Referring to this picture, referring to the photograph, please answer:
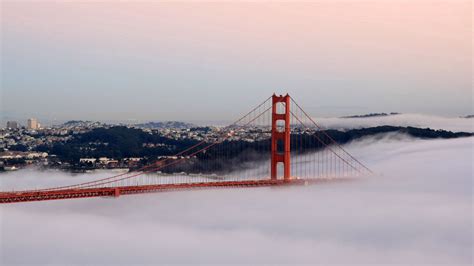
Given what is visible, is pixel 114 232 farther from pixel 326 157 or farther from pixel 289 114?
pixel 326 157

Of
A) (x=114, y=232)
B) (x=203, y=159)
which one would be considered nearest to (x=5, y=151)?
(x=203, y=159)

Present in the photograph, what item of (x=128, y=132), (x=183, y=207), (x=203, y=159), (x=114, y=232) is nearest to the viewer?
(x=114, y=232)

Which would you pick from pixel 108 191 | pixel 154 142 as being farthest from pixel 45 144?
pixel 108 191

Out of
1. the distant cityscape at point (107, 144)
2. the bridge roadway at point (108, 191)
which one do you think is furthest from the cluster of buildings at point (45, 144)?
the bridge roadway at point (108, 191)

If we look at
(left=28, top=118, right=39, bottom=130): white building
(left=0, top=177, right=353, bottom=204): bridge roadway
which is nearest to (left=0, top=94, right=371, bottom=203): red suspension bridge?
(left=0, top=177, right=353, bottom=204): bridge roadway

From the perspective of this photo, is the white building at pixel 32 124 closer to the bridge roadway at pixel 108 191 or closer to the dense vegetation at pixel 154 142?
the dense vegetation at pixel 154 142

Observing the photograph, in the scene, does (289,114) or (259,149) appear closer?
(289,114)

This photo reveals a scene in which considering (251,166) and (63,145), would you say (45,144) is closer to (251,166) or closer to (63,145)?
(63,145)

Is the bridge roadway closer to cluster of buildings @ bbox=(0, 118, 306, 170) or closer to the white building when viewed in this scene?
cluster of buildings @ bbox=(0, 118, 306, 170)

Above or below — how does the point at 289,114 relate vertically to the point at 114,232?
above
